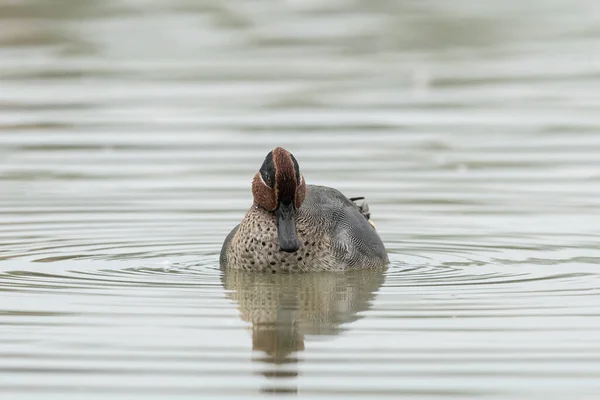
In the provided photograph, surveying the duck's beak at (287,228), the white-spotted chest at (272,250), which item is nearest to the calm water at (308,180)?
the white-spotted chest at (272,250)

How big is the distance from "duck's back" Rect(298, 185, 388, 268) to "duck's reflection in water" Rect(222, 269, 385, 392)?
115mm

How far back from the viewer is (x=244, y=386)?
8.44 m

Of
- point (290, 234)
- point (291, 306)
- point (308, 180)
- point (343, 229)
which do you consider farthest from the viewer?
point (308, 180)

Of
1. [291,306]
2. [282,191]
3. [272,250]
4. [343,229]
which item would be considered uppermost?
[282,191]

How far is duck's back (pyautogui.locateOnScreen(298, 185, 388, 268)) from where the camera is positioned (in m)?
12.3

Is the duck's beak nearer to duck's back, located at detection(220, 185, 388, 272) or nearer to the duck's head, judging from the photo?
the duck's head

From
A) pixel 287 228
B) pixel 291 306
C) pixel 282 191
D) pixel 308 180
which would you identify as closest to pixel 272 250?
pixel 287 228

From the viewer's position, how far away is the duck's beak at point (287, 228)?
11891 millimetres

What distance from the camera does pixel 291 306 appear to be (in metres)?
11.0

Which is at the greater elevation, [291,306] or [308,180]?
[308,180]

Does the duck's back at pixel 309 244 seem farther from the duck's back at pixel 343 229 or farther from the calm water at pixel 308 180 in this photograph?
the calm water at pixel 308 180

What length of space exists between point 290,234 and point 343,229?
0.63m

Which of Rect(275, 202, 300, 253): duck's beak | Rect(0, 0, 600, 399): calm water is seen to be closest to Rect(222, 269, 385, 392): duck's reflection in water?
Rect(0, 0, 600, 399): calm water

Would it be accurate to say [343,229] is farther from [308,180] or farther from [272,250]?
[308,180]
